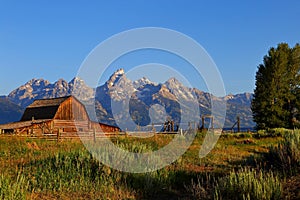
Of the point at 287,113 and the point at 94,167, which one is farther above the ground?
the point at 287,113

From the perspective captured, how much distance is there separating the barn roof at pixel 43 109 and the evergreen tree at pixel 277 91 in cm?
3671

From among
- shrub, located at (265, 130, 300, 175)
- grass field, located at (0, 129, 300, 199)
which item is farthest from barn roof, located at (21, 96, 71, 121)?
shrub, located at (265, 130, 300, 175)

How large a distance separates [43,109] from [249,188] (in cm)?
6371

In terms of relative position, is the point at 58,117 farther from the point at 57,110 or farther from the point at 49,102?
the point at 49,102

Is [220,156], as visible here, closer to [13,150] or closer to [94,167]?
[94,167]

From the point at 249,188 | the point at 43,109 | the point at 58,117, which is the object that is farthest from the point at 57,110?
the point at 249,188

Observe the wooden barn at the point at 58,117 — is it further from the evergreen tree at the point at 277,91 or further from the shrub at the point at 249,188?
the shrub at the point at 249,188

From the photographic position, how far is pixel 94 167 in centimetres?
1392

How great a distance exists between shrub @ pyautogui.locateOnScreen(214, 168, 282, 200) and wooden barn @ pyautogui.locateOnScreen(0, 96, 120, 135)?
161 feet

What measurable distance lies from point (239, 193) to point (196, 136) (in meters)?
25.2

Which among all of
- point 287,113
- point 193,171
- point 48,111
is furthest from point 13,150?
point 48,111

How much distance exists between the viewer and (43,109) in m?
68.8

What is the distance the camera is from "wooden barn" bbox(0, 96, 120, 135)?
58.0 meters

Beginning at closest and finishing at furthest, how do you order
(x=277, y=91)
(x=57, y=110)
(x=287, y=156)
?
1. (x=287, y=156)
2. (x=277, y=91)
3. (x=57, y=110)
